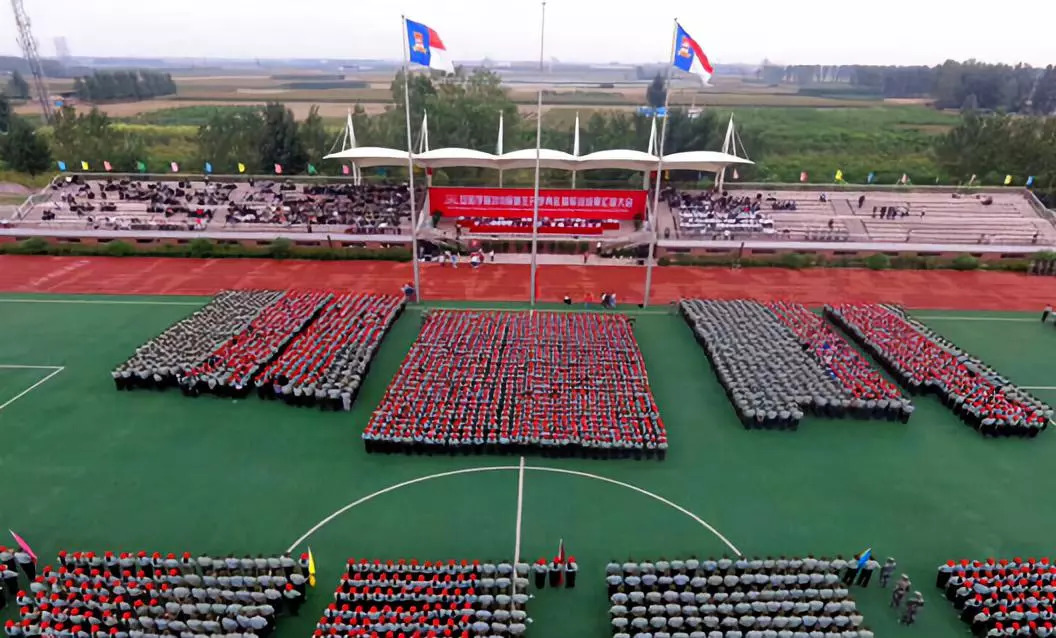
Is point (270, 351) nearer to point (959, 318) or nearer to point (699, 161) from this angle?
point (699, 161)

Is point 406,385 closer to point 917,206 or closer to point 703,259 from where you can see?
point 703,259

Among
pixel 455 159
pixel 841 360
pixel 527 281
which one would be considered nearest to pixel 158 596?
pixel 841 360

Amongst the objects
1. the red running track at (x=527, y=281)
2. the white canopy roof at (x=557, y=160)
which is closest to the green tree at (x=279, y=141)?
Result: the white canopy roof at (x=557, y=160)

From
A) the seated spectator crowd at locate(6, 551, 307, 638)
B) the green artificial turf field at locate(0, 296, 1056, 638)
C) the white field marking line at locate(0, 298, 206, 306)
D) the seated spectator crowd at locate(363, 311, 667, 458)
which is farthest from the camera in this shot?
the white field marking line at locate(0, 298, 206, 306)

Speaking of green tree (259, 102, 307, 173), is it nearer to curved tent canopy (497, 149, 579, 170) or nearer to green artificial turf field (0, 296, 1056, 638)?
curved tent canopy (497, 149, 579, 170)

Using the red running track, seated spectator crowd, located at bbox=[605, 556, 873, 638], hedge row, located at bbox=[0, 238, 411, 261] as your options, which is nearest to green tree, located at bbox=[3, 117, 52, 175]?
hedge row, located at bbox=[0, 238, 411, 261]

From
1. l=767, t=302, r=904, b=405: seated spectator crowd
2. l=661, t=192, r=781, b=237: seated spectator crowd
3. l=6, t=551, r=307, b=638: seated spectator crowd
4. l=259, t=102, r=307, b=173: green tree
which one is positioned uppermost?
l=259, t=102, r=307, b=173: green tree

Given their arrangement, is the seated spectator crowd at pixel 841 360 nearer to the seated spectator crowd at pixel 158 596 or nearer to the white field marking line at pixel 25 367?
the seated spectator crowd at pixel 158 596
